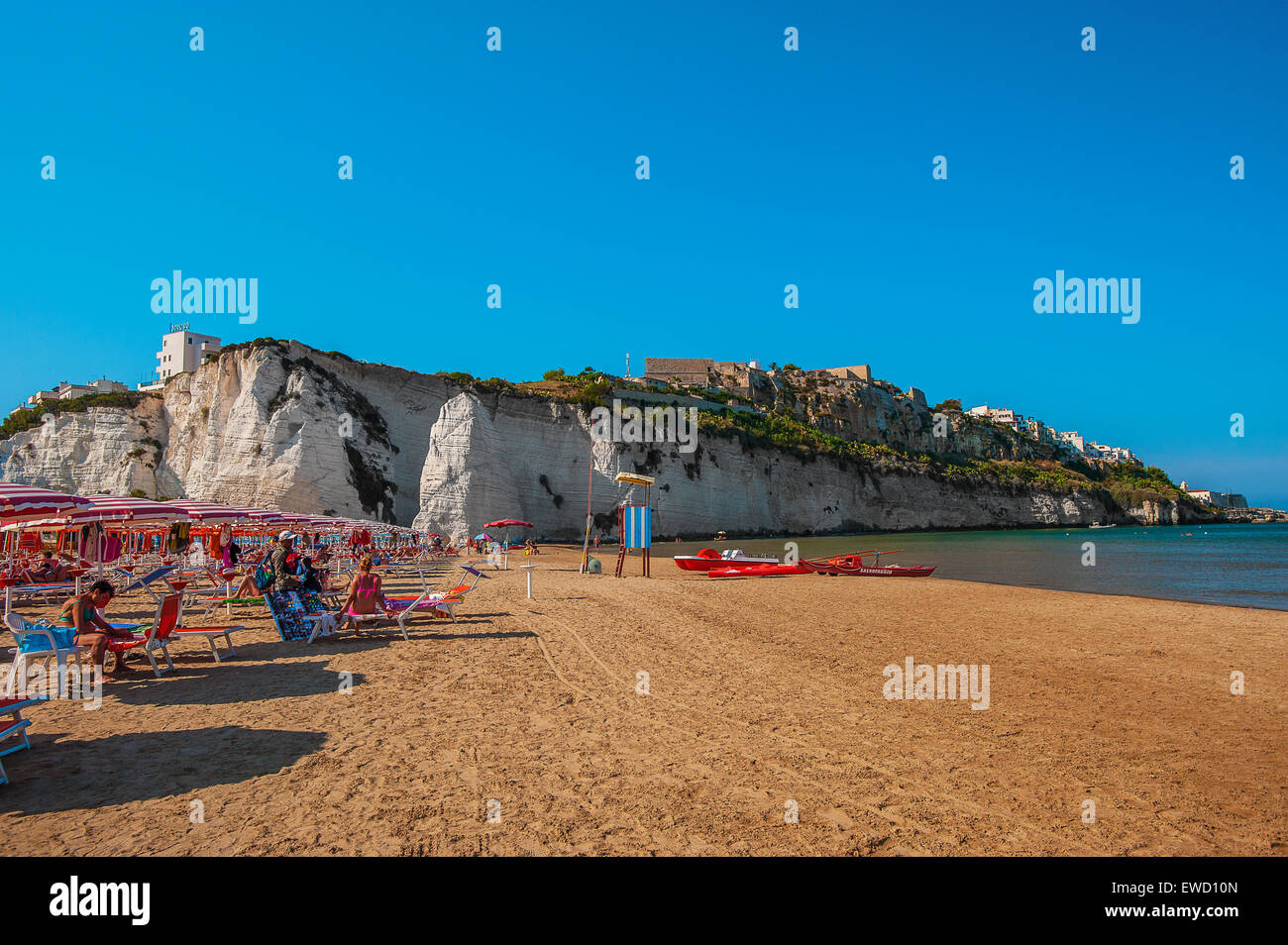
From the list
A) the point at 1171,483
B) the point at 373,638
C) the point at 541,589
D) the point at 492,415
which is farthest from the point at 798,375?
the point at 373,638

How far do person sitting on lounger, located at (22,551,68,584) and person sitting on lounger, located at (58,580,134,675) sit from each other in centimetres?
1031

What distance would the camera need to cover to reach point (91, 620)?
6.93m

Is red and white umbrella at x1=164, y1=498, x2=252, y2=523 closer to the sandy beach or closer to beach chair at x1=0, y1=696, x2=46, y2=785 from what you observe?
the sandy beach

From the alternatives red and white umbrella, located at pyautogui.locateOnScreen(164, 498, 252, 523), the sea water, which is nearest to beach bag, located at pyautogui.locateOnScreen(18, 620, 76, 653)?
red and white umbrella, located at pyautogui.locateOnScreen(164, 498, 252, 523)

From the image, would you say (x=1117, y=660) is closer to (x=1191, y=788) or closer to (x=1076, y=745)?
(x=1076, y=745)

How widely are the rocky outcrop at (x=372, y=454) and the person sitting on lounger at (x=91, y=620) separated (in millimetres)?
31981

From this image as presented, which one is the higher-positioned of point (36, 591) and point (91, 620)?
point (91, 620)

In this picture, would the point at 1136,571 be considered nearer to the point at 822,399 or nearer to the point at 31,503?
the point at 31,503

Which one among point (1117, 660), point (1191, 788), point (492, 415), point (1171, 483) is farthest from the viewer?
point (1171, 483)

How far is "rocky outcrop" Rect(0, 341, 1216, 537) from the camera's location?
124ft

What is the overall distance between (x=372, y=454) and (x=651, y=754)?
135 feet

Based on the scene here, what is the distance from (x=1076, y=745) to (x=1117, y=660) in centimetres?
449

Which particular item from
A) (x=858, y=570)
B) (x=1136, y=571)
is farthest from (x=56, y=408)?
(x=1136, y=571)
